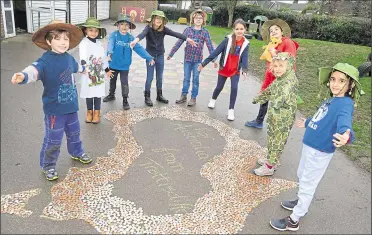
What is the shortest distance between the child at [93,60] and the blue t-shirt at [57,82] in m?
1.05

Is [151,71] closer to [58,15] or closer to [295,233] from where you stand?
[295,233]

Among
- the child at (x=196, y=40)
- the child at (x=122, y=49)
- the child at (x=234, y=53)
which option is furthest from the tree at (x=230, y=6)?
the child at (x=122, y=49)

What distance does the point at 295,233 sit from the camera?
3.00 m

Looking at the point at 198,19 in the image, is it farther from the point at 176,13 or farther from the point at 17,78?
the point at 176,13

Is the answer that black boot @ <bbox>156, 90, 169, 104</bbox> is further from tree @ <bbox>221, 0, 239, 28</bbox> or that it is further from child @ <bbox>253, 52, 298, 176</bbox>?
tree @ <bbox>221, 0, 239, 28</bbox>

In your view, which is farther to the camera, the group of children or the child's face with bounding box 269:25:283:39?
the child's face with bounding box 269:25:283:39

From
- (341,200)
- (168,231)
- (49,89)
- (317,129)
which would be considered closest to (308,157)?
(317,129)

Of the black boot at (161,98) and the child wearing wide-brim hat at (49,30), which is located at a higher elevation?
the child wearing wide-brim hat at (49,30)

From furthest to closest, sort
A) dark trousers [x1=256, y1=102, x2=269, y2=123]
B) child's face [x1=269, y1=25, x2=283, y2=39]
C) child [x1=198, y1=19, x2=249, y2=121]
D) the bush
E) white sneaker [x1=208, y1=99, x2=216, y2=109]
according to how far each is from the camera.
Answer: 1. the bush
2. white sneaker [x1=208, y1=99, x2=216, y2=109]
3. dark trousers [x1=256, y1=102, x2=269, y2=123]
4. child [x1=198, y1=19, x2=249, y2=121]
5. child's face [x1=269, y1=25, x2=283, y2=39]

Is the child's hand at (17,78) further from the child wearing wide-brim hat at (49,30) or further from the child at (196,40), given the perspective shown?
the child at (196,40)

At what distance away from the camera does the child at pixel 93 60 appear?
14.1 feet

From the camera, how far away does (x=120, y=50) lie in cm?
501

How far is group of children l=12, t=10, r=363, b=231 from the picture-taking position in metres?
2.78

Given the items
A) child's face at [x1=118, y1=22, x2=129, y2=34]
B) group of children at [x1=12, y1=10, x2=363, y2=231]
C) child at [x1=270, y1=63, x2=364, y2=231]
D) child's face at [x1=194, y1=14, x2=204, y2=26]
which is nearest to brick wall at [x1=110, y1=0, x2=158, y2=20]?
child's face at [x1=194, y1=14, x2=204, y2=26]
